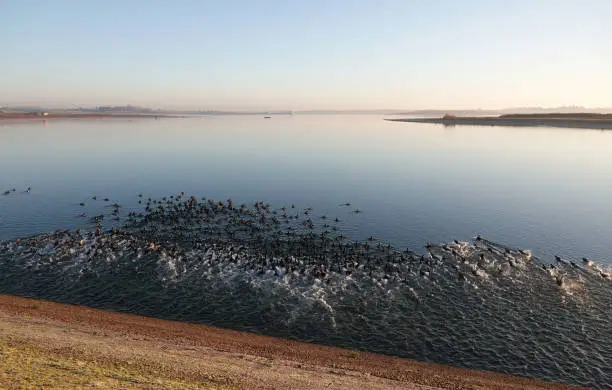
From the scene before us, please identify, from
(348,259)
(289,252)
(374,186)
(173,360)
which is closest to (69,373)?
(173,360)

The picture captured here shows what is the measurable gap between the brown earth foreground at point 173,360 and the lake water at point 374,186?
21171 mm

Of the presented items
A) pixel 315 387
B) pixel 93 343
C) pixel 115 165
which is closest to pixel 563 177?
pixel 315 387

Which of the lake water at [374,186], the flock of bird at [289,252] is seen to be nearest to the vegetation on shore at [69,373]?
the flock of bird at [289,252]

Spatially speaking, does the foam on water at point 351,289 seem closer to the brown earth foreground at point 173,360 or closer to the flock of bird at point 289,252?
the flock of bird at point 289,252

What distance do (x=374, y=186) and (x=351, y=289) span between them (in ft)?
149

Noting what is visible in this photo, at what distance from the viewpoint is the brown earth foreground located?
749 inches

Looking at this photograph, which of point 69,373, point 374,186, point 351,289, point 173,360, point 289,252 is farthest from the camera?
point 374,186

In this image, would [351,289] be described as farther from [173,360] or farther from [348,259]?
[173,360]

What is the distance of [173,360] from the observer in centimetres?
2245

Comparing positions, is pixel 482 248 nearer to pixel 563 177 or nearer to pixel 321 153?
pixel 563 177

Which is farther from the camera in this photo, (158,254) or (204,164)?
(204,164)

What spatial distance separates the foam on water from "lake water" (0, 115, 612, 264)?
6407 mm

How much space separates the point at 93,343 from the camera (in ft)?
78.8

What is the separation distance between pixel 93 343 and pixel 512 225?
175 feet
